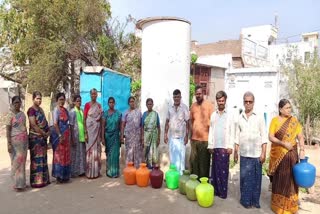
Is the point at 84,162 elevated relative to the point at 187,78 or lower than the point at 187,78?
lower

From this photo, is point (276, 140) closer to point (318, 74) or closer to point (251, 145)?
point (251, 145)

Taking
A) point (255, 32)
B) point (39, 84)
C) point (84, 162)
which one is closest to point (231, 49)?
point (255, 32)

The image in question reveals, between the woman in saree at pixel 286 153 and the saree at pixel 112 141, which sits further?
the saree at pixel 112 141

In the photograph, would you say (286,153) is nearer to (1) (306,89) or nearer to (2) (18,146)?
(2) (18,146)

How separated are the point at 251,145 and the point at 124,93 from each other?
6088 millimetres

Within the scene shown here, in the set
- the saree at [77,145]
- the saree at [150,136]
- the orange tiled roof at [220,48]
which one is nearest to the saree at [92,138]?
the saree at [77,145]

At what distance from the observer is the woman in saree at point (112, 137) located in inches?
226

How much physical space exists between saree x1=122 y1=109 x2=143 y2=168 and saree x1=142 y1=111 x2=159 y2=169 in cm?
13

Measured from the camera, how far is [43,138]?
5.00 meters

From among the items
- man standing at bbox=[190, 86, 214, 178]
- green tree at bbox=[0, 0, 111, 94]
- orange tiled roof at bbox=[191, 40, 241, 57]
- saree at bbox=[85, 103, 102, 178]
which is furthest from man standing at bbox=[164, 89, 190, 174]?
orange tiled roof at bbox=[191, 40, 241, 57]

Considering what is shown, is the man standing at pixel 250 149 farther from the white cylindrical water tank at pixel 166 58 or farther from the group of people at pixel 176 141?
the white cylindrical water tank at pixel 166 58

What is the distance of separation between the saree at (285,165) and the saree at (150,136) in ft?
7.31

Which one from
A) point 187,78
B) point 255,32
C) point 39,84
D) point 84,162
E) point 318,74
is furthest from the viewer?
point 255,32

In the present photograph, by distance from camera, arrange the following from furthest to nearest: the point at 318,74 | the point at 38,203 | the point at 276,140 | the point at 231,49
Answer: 1. the point at 231,49
2. the point at 318,74
3. the point at 38,203
4. the point at 276,140
